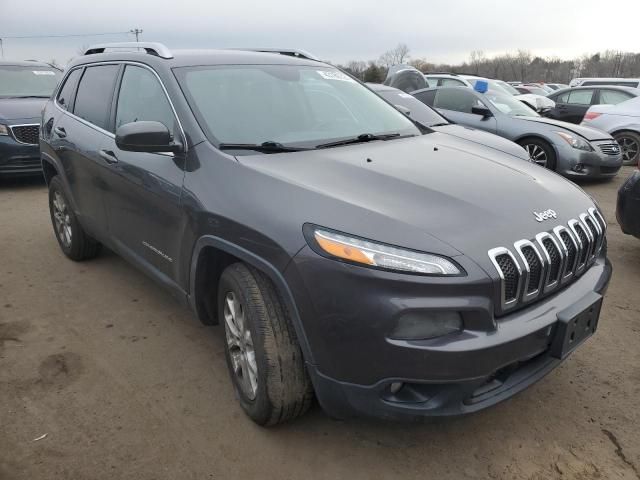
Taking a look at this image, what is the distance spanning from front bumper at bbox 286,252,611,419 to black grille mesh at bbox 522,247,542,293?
0.30ft

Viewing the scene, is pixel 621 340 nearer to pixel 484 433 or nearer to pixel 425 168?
pixel 484 433

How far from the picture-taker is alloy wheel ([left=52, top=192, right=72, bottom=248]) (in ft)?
15.0

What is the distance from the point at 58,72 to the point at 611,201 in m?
8.86

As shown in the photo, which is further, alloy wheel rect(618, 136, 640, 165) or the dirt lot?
alloy wheel rect(618, 136, 640, 165)

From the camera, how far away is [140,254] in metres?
3.27

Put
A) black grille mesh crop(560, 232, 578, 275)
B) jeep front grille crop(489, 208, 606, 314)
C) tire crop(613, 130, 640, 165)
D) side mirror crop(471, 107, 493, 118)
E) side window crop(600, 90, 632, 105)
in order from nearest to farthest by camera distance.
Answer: jeep front grille crop(489, 208, 606, 314)
black grille mesh crop(560, 232, 578, 275)
side mirror crop(471, 107, 493, 118)
tire crop(613, 130, 640, 165)
side window crop(600, 90, 632, 105)

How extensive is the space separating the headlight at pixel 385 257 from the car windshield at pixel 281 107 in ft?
3.13

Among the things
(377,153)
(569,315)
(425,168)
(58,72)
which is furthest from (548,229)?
(58,72)

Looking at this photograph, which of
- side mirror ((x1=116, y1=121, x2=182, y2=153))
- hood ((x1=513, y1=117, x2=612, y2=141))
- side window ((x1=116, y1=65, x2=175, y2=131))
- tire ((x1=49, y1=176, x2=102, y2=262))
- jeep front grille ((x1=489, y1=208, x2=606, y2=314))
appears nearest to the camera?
jeep front grille ((x1=489, y1=208, x2=606, y2=314))

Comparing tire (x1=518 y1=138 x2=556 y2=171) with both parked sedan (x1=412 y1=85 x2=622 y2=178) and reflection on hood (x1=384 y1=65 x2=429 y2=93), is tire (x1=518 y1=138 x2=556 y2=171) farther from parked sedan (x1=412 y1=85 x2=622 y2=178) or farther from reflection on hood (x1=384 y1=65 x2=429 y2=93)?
reflection on hood (x1=384 y1=65 x2=429 y2=93)

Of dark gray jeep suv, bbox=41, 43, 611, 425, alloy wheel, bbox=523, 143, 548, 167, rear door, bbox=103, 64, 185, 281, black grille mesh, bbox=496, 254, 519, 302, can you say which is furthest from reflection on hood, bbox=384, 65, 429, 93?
black grille mesh, bbox=496, 254, 519, 302

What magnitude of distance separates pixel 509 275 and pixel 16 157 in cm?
729

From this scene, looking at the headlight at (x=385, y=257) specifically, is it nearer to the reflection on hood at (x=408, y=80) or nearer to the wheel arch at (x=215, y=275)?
the wheel arch at (x=215, y=275)

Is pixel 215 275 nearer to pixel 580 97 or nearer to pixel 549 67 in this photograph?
pixel 580 97
